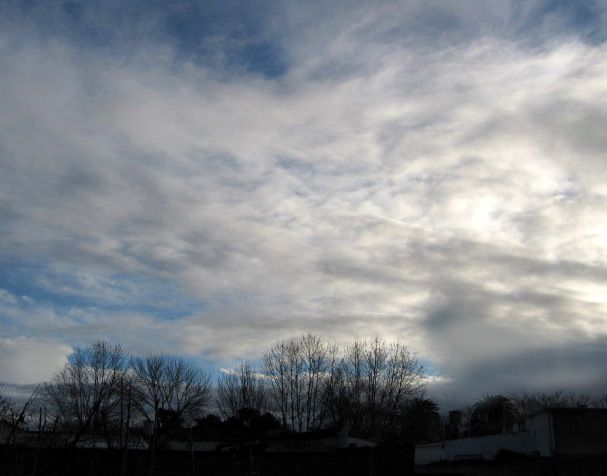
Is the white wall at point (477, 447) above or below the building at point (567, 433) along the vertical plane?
below

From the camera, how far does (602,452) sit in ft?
105

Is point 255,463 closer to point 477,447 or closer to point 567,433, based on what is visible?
point 567,433

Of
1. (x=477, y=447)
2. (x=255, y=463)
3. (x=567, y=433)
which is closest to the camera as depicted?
(x=255, y=463)

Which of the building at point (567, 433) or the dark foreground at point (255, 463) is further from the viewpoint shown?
the building at point (567, 433)

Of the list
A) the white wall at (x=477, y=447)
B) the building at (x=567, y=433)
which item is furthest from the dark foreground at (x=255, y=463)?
the white wall at (x=477, y=447)

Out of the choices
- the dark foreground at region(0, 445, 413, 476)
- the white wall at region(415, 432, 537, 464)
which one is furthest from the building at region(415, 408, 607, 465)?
the dark foreground at region(0, 445, 413, 476)

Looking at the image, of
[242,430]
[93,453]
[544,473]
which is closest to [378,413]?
[242,430]

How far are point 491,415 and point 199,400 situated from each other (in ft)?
124

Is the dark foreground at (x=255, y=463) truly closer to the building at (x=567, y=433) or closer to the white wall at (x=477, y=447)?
the building at (x=567, y=433)

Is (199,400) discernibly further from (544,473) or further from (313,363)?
(544,473)

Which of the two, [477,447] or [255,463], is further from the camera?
[477,447]

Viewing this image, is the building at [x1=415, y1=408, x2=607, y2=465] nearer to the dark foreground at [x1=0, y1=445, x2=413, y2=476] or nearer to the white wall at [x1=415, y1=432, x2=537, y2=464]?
the white wall at [x1=415, y1=432, x2=537, y2=464]

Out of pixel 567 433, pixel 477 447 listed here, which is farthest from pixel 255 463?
pixel 477 447

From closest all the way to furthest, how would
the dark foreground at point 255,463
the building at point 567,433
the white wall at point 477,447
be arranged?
the dark foreground at point 255,463
the building at point 567,433
the white wall at point 477,447
